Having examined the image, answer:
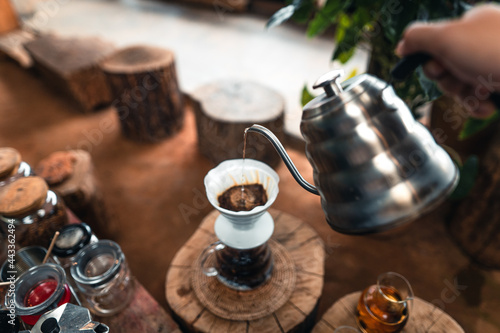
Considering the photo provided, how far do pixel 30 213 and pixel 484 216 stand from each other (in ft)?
7.59

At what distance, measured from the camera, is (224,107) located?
2.40 metres

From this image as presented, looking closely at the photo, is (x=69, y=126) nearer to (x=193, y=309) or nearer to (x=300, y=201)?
(x=300, y=201)

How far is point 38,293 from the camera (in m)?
1.03

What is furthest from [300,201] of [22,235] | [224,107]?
[22,235]

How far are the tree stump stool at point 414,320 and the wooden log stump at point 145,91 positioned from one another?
2343 millimetres

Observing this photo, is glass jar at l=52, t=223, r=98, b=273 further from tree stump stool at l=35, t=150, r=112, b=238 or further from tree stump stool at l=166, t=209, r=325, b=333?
tree stump stool at l=35, t=150, r=112, b=238

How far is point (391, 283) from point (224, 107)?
5.40ft

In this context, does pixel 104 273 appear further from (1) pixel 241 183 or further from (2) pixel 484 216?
(2) pixel 484 216

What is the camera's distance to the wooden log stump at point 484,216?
1836mm

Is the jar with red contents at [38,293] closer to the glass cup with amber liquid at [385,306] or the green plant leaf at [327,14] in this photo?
the glass cup with amber liquid at [385,306]

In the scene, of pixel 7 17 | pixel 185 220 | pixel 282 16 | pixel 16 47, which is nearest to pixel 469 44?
pixel 282 16

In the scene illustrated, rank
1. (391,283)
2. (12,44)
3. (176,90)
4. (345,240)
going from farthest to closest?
1. (12,44)
2. (176,90)
3. (345,240)
4. (391,283)

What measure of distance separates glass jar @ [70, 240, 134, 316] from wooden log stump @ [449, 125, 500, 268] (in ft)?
6.40

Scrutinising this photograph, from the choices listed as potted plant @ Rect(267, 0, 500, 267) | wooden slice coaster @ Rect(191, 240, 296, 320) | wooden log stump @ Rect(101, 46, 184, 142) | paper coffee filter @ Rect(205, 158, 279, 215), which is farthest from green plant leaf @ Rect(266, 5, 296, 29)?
wooden log stump @ Rect(101, 46, 184, 142)
